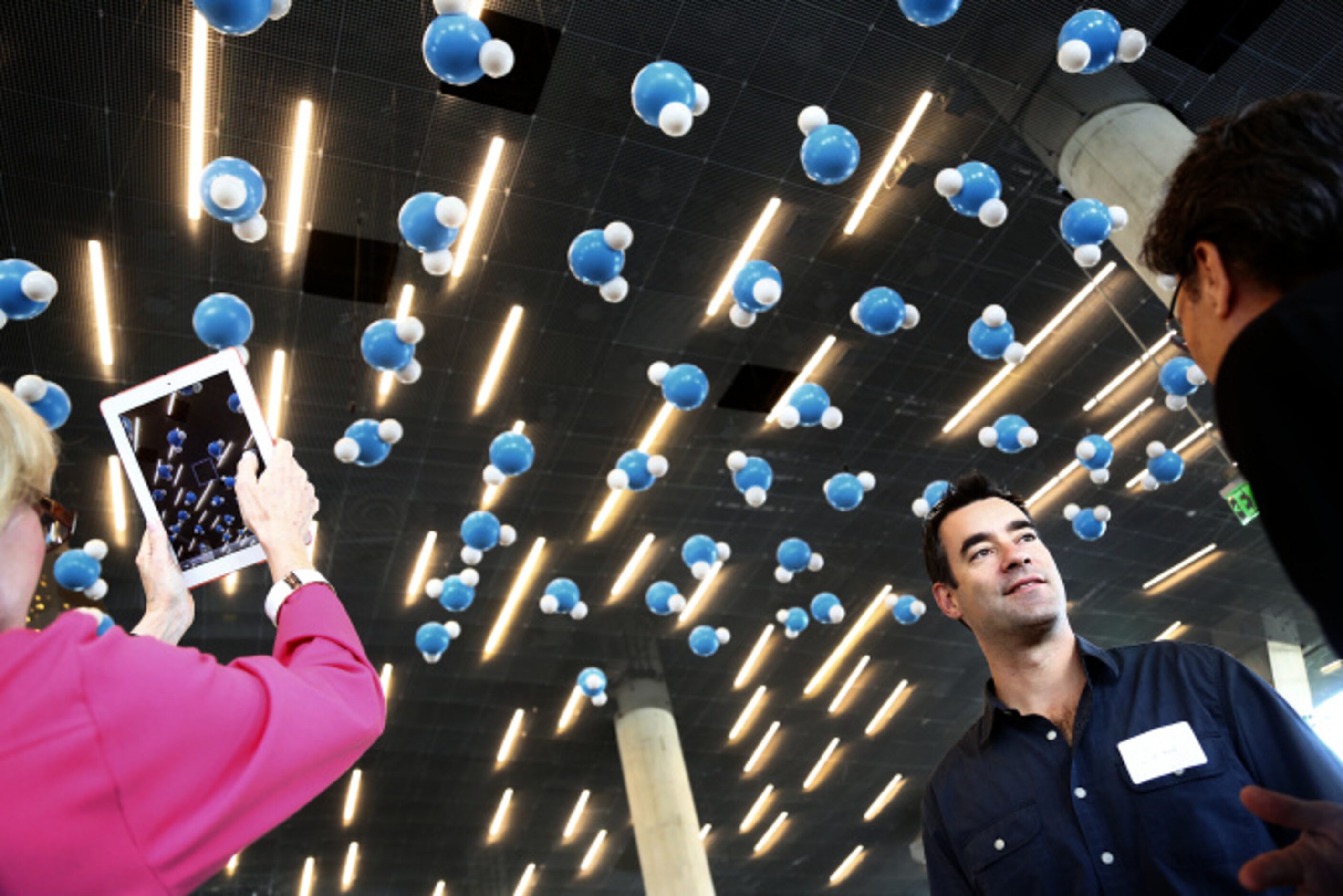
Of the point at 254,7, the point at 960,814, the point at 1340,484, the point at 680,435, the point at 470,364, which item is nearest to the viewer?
the point at 1340,484

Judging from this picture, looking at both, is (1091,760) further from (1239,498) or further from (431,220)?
(1239,498)

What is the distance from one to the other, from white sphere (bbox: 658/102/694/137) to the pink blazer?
17.3 ft

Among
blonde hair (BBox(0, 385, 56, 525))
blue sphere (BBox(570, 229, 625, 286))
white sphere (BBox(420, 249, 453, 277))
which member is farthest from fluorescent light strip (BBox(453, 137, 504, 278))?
blonde hair (BBox(0, 385, 56, 525))

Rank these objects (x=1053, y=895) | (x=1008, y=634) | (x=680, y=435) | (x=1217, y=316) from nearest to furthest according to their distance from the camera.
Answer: (x=1217, y=316)
(x=1053, y=895)
(x=1008, y=634)
(x=680, y=435)

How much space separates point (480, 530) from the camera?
32.3ft

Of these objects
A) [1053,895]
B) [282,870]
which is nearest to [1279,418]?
[1053,895]

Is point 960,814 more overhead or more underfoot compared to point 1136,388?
more underfoot

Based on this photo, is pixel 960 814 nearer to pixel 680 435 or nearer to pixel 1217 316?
pixel 1217 316

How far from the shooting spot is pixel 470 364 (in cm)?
1013

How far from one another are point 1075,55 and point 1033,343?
5.48 m

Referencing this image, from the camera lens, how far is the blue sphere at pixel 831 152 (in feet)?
21.1

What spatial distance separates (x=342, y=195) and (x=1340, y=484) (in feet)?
27.4

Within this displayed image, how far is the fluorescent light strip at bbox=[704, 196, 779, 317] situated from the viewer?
9273 mm

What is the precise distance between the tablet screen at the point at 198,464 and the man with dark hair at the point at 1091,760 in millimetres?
1294
